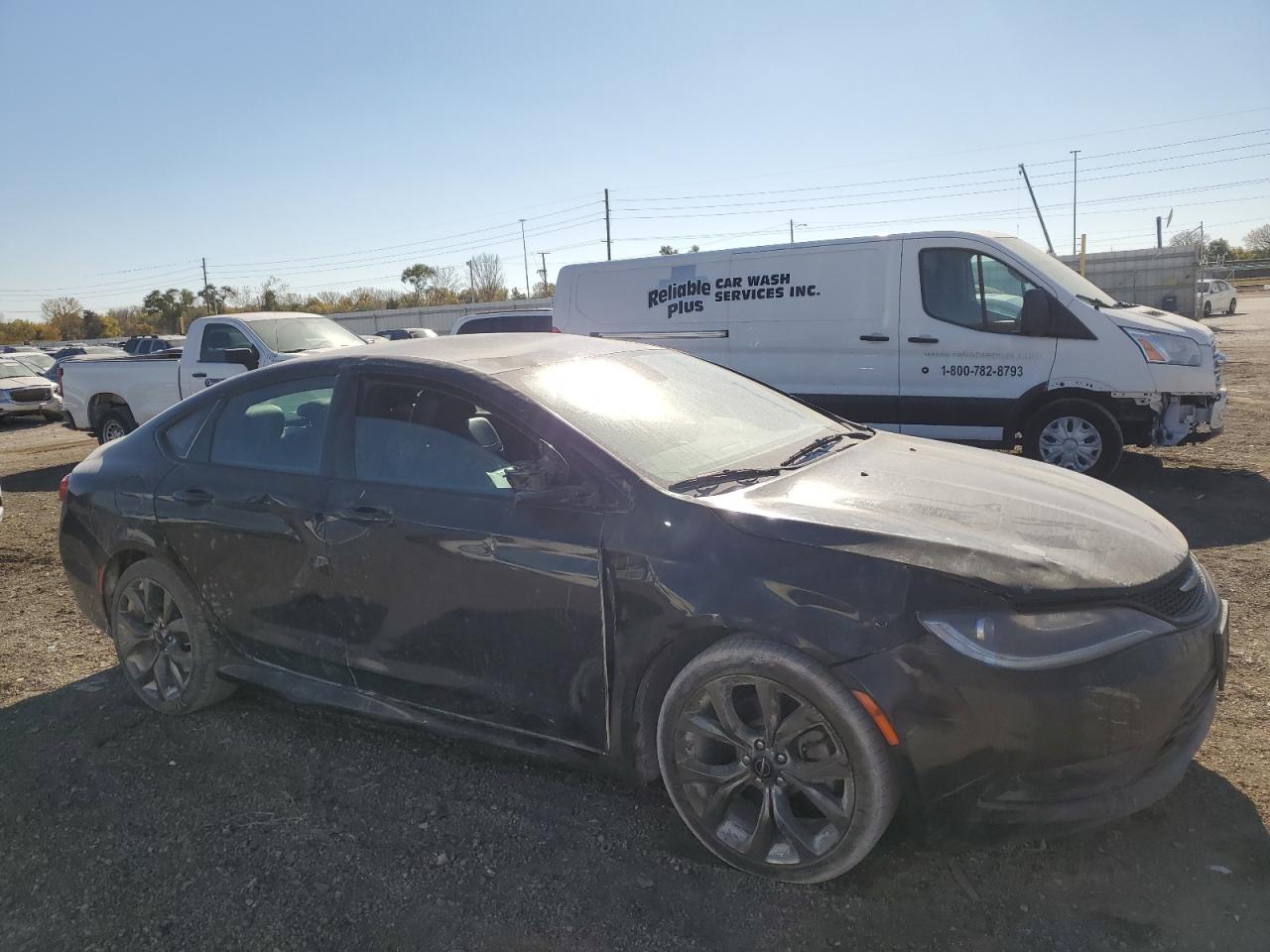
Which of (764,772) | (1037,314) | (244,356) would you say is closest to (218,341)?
(244,356)

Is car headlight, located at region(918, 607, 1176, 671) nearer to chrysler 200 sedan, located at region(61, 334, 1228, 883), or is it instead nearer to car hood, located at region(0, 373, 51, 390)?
chrysler 200 sedan, located at region(61, 334, 1228, 883)

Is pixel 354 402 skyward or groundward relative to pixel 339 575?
skyward

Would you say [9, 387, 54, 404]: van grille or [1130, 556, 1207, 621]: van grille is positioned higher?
[9, 387, 54, 404]: van grille

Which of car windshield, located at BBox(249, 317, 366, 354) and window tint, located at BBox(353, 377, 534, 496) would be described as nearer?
window tint, located at BBox(353, 377, 534, 496)

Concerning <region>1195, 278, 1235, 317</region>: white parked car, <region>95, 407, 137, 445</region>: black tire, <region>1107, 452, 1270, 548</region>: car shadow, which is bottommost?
<region>1107, 452, 1270, 548</region>: car shadow

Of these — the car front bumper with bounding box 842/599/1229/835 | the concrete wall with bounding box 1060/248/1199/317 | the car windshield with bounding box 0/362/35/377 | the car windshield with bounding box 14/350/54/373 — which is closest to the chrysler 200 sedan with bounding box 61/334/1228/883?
the car front bumper with bounding box 842/599/1229/835

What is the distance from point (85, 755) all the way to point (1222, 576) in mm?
5648

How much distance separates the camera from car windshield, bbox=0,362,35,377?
61.0 ft

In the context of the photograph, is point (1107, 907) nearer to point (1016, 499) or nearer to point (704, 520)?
point (1016, 499)

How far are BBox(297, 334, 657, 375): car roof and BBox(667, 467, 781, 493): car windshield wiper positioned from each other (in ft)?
2.70

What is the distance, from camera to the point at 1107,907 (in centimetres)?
240

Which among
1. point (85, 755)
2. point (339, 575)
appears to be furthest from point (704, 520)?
point (85, 755)

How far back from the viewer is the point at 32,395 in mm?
17656

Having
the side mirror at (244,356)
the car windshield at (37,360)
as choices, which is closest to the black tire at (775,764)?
the side mirror at (244,356)
